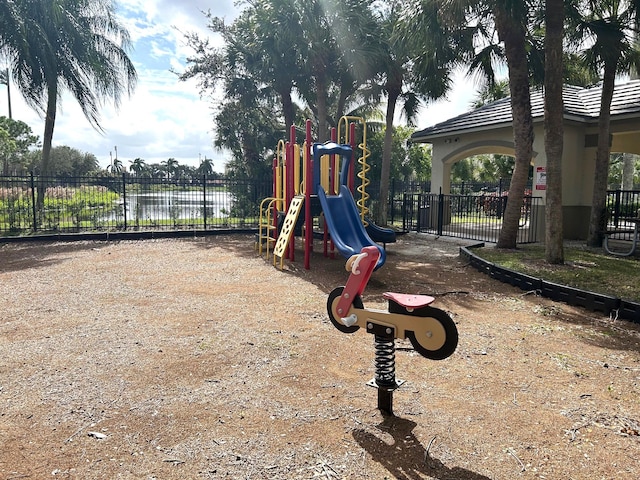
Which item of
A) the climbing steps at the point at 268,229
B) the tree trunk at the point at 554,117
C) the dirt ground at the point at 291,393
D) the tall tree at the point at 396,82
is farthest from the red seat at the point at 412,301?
the tall tree at the point at 396,82

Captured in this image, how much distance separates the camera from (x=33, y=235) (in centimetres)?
1271

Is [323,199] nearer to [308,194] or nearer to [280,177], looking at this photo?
[308,194]

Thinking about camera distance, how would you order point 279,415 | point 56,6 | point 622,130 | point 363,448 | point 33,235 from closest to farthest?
point 363,448
point 279,415
point 622,130
point 33,235
point 56,6

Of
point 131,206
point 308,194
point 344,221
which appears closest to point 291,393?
point 344,221

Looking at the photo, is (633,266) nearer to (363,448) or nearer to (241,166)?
(363,448)

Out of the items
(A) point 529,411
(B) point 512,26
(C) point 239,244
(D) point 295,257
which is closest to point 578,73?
(B) point 512,26

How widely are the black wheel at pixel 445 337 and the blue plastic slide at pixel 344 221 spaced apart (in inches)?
183

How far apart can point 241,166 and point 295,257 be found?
48.5ft

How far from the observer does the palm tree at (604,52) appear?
9.24 metres

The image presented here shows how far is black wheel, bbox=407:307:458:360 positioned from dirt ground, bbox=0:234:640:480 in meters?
0.60

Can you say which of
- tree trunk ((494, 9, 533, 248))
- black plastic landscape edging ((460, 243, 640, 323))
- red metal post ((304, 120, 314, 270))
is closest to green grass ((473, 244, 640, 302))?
black plastic landscape edging ((460, 243, 640, 323))

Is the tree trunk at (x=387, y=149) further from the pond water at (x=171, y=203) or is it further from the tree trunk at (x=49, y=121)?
the tree trunk at (x=49, y=121)

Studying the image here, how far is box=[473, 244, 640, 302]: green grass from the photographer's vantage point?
666 centimetres

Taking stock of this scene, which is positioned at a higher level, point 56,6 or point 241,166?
point 56,6
